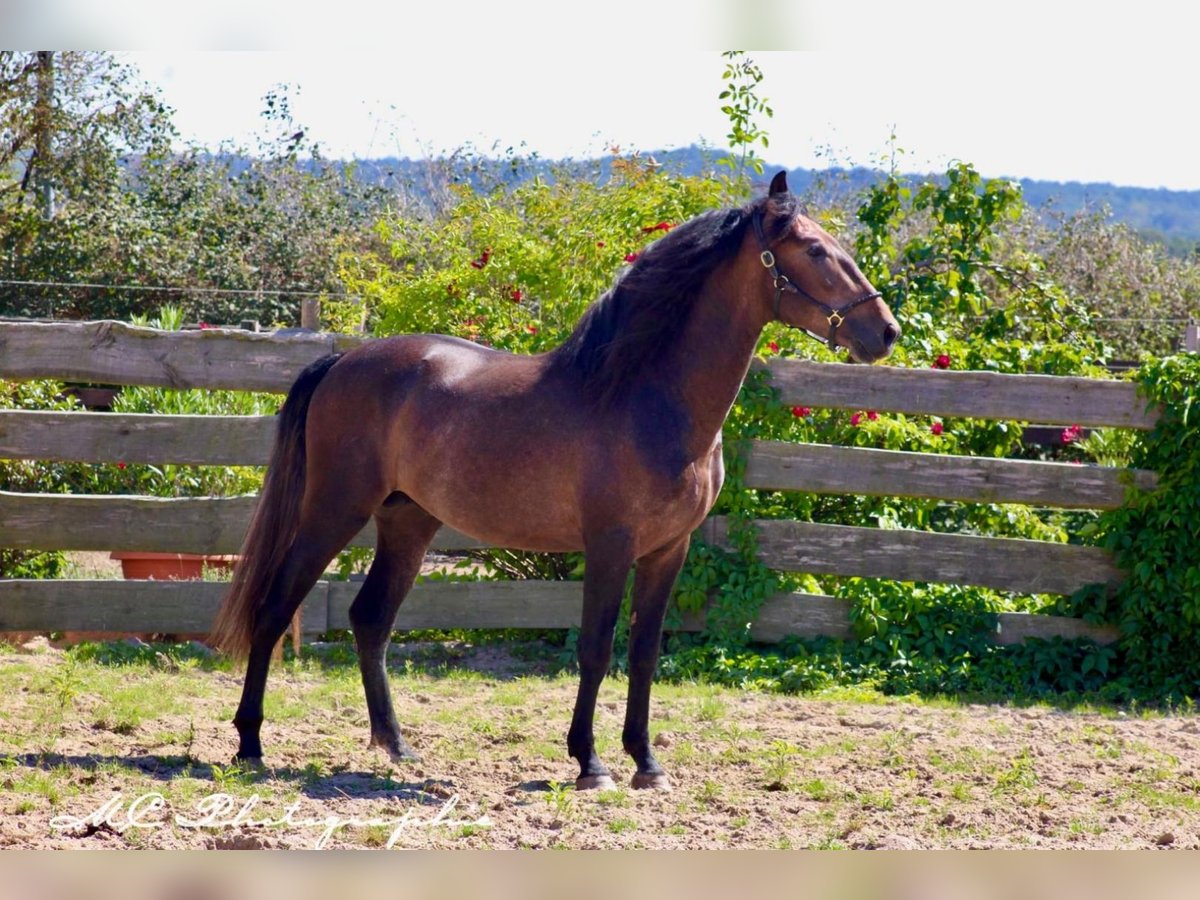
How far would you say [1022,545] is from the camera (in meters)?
6.88

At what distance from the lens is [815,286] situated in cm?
447

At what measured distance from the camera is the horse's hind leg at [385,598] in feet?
16.7

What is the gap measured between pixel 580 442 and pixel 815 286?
3.35ft

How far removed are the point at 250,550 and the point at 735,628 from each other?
2839 mm

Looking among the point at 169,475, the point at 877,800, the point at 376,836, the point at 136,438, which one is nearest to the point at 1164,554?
the point at 877,800

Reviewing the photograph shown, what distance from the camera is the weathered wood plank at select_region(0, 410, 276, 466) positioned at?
6.75 metres

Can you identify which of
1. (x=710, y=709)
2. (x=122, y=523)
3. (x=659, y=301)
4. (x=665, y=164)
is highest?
(x=665, y=164)

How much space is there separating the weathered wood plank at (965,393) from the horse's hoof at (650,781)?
114 inches

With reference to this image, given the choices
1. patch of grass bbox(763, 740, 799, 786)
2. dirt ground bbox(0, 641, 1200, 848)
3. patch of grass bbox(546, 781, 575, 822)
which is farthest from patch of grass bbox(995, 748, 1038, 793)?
patch of grass bbox(546, 781, 575, 822)

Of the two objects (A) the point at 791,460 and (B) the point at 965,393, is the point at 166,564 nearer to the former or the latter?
(A) the point at 791,460

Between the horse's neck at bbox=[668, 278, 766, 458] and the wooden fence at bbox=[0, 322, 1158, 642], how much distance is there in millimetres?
A: 2363

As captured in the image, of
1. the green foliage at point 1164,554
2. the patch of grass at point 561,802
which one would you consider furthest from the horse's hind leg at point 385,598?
the green foliage at point 1164,554

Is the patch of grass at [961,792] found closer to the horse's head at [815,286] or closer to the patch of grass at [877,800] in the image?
the patch of grass at [877,800]

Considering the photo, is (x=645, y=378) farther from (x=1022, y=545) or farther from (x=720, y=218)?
(x=1022, y=545)
